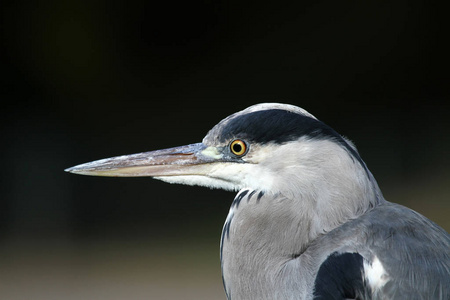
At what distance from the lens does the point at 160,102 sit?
14.7 feet

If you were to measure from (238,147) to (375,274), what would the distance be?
450mm

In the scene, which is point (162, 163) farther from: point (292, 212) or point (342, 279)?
point (342, 279)

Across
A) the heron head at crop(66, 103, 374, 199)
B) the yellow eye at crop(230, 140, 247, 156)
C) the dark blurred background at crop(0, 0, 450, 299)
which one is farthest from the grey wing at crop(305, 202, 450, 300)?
the dark blurred background at crop(0, 0, 450, 299)

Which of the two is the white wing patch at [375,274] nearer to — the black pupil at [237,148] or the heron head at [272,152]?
the heron head at [272,152]

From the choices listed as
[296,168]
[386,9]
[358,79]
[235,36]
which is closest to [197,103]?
[235,36]

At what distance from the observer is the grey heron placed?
54.1 inches

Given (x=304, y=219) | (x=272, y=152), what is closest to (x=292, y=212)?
(x=304, y=219)

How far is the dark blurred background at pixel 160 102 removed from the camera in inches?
165

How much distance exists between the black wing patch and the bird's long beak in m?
0.41

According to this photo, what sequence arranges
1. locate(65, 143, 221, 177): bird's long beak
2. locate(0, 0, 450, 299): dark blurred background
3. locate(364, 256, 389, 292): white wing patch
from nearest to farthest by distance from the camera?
locate(364, 256, 389, 292): white wing patch, locate(65, 143, 221, 177): bird's long beak, locate(0, 0, 450, 299): dark blurred background

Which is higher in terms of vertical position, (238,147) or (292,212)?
(238,147)

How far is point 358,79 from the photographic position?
14.5 ft

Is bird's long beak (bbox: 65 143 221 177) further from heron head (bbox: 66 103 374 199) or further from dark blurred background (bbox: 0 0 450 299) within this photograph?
dark blurred background (bbox: 0 0 450 299)

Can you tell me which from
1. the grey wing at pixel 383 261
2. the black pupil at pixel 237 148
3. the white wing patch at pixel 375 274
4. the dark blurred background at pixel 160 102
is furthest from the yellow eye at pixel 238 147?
the dark blurred background at pixel 160 102
